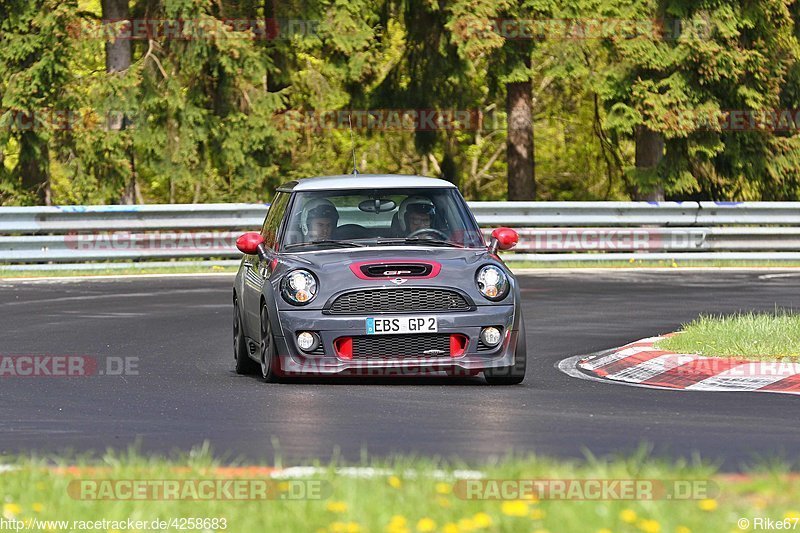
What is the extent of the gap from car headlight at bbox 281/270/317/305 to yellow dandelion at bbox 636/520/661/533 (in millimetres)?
5654

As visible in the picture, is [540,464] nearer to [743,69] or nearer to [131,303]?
[131,303]

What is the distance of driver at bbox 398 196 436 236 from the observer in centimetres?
1243

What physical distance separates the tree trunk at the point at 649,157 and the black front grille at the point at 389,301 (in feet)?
60.3

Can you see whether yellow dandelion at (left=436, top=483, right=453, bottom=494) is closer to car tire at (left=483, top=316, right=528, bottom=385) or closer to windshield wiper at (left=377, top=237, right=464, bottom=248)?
car tire at (left=483, top=316, right=528, bottom=385)

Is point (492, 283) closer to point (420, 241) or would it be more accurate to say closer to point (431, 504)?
point (420, 241)

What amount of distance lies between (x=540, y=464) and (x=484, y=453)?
89 cm

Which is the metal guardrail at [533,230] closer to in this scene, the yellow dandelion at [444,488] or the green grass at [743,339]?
the green grass at [743,339]

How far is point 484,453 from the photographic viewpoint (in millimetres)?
8078

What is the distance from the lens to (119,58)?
1168 inches

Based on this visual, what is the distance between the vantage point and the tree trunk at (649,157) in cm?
2928

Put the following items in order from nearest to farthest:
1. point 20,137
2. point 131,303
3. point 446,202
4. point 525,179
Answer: point 446,202
point 131,303
point 20,137
point 525,179

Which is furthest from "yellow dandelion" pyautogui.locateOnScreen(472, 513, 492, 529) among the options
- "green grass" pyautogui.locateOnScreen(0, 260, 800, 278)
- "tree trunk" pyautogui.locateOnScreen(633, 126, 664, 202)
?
"tree trunk" pyautogui.locateOnScreen(633, 126, 664, 202)

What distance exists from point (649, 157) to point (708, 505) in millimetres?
24407

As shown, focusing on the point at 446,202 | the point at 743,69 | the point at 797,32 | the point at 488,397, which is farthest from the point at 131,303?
the point at 797,32
